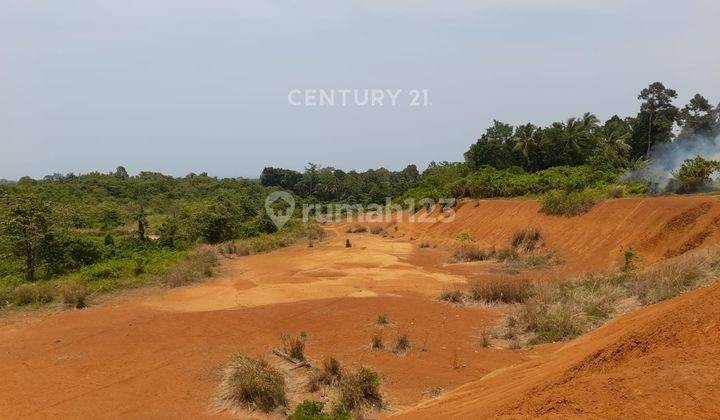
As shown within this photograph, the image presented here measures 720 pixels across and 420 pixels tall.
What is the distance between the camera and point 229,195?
3978 cm

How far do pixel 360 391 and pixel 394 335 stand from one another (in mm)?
3658

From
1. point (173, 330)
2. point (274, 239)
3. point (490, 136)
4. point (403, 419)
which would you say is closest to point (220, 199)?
point (274, 239)

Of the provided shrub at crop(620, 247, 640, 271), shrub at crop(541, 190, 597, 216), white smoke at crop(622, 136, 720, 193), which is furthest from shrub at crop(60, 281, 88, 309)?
white smoke at crop(622, 136, 720, 193)

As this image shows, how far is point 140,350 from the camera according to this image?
372 inches

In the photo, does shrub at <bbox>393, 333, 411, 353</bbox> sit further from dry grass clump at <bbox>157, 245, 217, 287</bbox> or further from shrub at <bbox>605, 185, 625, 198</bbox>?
shrub at <bbox>605, 185, 625, 198</bbox>

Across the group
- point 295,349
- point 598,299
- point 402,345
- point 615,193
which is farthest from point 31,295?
point 615,193

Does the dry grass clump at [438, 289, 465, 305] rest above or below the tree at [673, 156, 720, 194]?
below

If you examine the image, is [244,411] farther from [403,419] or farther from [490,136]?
[490,136]

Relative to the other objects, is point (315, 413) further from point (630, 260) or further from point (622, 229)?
point (622, 229)

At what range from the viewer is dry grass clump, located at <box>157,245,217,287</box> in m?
16.5

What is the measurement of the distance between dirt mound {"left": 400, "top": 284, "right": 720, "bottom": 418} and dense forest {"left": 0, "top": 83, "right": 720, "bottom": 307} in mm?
14135

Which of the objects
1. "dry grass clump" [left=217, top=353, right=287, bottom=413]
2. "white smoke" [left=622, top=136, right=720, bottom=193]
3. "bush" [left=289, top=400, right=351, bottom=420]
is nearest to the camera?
"bush" [left=289, top=400, right=351, bottom=420]

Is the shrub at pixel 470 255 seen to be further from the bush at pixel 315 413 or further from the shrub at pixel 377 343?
the bush at pixel 315 413

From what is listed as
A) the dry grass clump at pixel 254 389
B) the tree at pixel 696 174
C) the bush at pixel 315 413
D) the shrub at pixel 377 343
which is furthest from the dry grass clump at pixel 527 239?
the bush at pixel 315 413
